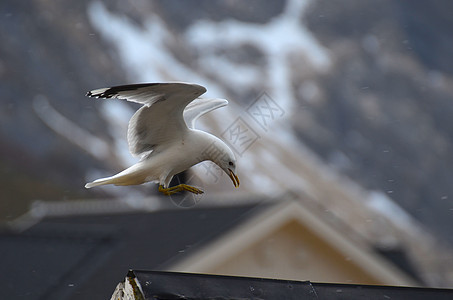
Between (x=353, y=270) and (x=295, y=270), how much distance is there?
60 cm

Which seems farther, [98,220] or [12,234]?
[98,220]

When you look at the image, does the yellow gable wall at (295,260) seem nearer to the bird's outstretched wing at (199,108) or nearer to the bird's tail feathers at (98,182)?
the bird's outstretched wing at (199,108)

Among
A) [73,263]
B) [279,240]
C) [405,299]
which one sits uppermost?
[73,263]

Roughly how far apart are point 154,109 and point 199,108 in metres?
0.75

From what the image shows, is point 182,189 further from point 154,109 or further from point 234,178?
point 154,109

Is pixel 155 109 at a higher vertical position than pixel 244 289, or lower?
higher

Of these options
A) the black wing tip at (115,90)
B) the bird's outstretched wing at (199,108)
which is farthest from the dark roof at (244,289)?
the bird's outstretched wing at (199,108)

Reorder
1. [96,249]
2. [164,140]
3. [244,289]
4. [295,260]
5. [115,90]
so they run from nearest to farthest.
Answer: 1. [244,289]
2. [115,90]
3. [164,140]
4. [295,260]
5. [96,249]

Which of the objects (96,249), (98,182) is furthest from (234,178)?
(96,249)

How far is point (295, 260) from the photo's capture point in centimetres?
699

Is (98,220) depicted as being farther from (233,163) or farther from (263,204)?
(233,163)

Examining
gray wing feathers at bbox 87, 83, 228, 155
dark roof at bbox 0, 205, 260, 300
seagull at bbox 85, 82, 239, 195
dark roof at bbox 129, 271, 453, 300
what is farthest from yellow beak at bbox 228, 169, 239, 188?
dark roof at bbox 0, 205, 260, 300

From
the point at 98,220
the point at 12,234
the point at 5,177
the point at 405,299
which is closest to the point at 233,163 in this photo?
the point at 405,299

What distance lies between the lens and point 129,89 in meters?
3.84
